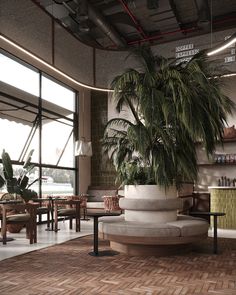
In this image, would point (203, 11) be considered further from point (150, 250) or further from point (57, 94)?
point (150, 250)

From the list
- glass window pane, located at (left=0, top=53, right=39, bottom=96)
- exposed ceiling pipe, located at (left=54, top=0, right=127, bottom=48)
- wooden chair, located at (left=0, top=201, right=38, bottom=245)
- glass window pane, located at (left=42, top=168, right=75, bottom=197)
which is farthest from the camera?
glass window pane, located at (left=42, top=168, right=75, bottom=197)

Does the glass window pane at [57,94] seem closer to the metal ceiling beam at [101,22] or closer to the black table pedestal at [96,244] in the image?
the metal ceiling beam at [101,22]

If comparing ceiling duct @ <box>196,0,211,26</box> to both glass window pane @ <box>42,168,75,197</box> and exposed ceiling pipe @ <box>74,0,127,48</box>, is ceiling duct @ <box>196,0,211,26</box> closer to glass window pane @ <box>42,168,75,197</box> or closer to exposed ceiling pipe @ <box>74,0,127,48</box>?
exposed ceiling pipe @ <box>74,0,127,48</box>

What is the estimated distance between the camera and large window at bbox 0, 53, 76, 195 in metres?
7.61

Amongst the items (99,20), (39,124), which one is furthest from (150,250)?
(99,20)

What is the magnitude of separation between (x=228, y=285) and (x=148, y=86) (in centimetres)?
296

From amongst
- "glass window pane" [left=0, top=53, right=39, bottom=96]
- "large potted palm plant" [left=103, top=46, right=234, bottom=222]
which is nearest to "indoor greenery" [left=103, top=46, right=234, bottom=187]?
"large potted palm plant" [left=103, top=46, right=234, bottom=222]

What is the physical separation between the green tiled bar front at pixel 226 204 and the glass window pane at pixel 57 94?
4654 millimetres

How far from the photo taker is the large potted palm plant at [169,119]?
16.5ft

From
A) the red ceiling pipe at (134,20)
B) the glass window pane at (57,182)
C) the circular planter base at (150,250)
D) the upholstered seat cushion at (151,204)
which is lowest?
the circular planter base at (150,250)

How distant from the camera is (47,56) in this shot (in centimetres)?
831

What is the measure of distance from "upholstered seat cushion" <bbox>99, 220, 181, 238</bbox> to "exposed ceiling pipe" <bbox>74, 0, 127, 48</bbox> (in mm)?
5220

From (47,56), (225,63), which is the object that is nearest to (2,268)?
(47,56)

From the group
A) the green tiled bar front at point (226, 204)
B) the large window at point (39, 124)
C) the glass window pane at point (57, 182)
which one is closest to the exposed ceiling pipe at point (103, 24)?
the large window at point (39, 124)
